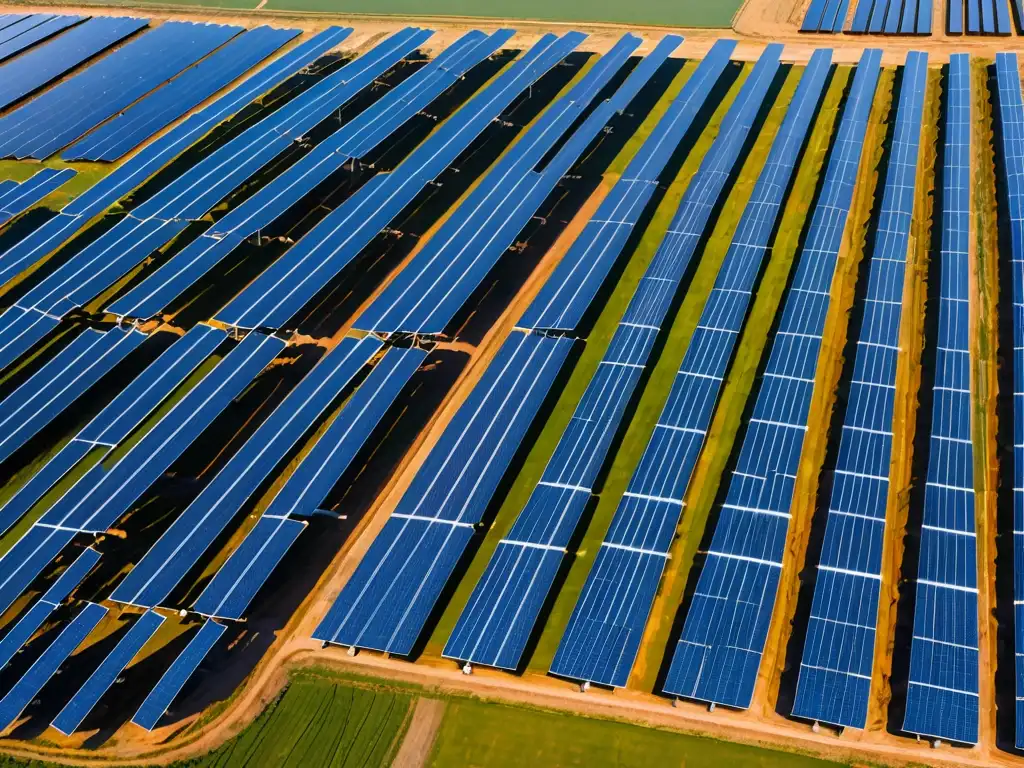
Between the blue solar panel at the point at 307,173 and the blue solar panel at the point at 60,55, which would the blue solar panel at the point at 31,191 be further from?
the blue solar panel at the point at 60,55

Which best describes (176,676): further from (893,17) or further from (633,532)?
(893,17)

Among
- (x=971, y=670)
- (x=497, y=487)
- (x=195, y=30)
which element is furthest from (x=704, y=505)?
(x=195, y=30)

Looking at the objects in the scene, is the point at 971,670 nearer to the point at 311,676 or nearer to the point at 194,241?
the point at 311,676

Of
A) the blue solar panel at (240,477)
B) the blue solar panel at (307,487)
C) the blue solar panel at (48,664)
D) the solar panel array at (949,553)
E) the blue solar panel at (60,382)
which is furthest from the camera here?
the blue solar panel at (60,382)

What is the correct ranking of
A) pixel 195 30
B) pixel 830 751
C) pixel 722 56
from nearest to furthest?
pixel 830 751
pixel 722 56
pixel 195 30

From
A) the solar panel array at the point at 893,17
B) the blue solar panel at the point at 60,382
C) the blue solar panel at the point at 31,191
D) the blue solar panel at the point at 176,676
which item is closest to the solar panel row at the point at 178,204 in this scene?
the blue solar panel at the point at 60,382

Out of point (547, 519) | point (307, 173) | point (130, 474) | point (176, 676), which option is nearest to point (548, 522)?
point (547, 519)
